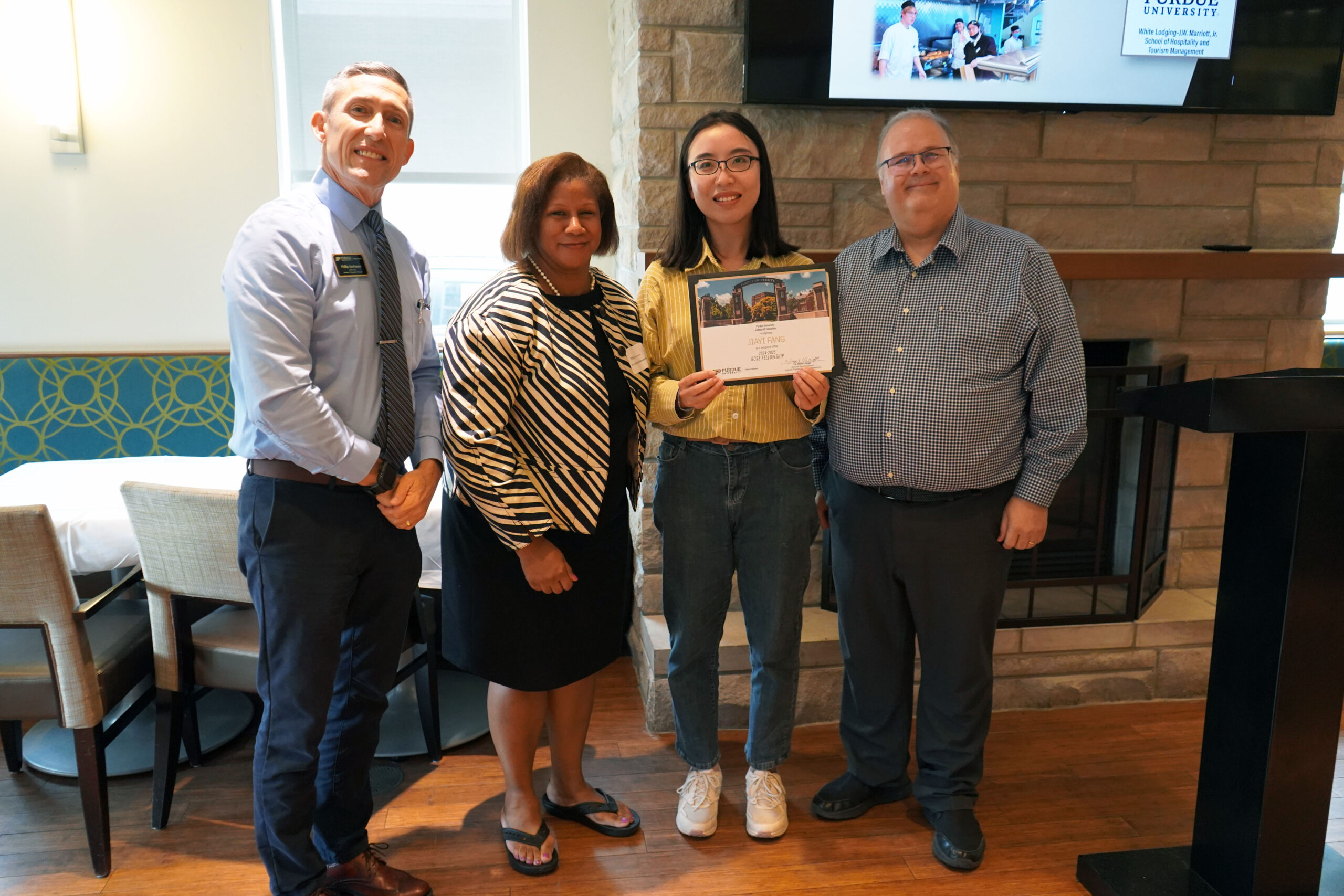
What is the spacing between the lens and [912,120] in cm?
200

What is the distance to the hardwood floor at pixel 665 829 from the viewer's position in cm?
202

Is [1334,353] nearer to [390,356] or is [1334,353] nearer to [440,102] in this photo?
[440,102]

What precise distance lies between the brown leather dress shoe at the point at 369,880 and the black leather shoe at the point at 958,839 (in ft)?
3.72

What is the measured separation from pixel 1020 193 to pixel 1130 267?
1.27 feet

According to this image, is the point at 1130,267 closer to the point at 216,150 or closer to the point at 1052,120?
the point at 1052,120

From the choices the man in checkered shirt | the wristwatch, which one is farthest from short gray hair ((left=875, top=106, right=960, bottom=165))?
the wristwatch

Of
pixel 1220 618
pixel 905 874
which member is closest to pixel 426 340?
pixel 905 874

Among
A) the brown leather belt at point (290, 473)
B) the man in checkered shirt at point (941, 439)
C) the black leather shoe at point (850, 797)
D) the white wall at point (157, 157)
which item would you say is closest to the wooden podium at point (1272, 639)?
the man in checkered shirt at point (941, 439)

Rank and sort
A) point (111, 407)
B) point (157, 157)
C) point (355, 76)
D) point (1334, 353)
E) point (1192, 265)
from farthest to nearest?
1. point (1334, 353)
2. point (111, 407)
3. point (157, 157)
4. point (1192, 265)
5. point (355, 76)

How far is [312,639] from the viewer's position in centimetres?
171

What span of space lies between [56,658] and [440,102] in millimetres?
2303

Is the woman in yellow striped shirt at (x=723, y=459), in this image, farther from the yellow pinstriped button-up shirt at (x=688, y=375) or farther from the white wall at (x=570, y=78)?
the white wall at (x=570, y=78)

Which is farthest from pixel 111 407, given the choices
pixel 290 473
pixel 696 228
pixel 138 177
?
pixel 696 228

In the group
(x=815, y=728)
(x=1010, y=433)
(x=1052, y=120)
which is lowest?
(x=815, y=728)
